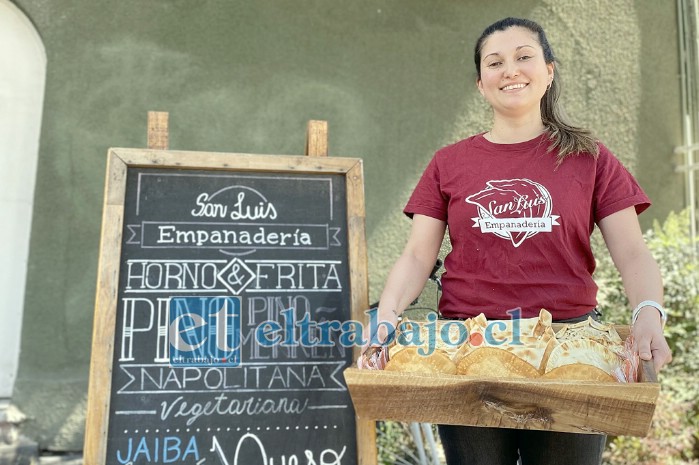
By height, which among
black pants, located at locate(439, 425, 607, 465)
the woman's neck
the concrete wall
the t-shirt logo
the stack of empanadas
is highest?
the concrete wall

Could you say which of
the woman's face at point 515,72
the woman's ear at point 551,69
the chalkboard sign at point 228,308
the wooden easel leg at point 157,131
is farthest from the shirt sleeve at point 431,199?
the wooden easel leg at point 157,131

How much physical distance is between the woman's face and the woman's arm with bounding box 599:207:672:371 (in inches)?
14.6

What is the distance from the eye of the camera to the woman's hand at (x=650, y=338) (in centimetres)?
136

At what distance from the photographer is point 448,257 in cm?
172

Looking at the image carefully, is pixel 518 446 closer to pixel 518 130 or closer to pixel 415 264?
pixel 415 264

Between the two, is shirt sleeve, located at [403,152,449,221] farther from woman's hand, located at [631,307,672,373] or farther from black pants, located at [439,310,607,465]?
woman's hand, located at [631,307,672,373]

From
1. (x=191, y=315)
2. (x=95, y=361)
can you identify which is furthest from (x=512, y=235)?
(x=95, y=361)

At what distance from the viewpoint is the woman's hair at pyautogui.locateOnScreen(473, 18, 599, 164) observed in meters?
1.62

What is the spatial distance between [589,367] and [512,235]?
1.22 feet

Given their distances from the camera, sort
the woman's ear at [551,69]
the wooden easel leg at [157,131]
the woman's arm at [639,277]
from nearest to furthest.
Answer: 1. the woman's arm at [639,277]
2. the woman's ear at [551,69]
3. the wooden easel leg at [157,131]

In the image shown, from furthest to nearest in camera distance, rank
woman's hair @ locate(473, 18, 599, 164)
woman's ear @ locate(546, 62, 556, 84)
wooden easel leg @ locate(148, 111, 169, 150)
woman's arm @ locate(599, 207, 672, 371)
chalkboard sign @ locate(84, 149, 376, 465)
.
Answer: wooden easel leg @ locate(148, 111, 169, 150)
chalkboard sign @ locate(84, 149, 376, 465)
woman's ear @ locate(546, 62, 556, 84)
woman's hair @ locate(473, 18, 599, 164)
woman's arm @ locate(599, 207, 672, 371)

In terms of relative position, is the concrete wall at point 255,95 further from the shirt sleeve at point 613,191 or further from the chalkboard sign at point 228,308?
the shirt sleeve at point 613,191

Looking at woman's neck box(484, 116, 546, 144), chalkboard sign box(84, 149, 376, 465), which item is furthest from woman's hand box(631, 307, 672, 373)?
chalkboard sign box(84, 149, 376, 465)

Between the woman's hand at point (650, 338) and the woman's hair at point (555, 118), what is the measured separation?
436 millimetres
